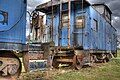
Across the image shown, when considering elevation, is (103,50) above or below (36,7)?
below

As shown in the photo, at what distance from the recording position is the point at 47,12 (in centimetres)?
1652

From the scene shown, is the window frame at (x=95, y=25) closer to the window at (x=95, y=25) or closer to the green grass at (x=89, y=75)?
the window at (x=95, y=25)

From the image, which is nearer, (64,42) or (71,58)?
(71,58)

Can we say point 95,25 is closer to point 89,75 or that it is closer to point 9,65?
point 89,75

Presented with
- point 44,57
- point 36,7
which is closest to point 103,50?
point 36,7

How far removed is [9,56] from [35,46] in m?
2.11

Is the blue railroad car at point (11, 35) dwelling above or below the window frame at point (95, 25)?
below

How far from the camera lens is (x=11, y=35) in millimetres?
8117

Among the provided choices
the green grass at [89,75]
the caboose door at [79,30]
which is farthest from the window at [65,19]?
the green grass at [89,75]

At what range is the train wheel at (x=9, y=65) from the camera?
7.80 meters

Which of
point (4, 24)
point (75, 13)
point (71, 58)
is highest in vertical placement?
point (75, 13)

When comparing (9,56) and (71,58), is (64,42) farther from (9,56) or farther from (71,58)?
(9,56)

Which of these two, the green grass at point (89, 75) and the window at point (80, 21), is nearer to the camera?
the green grass at point (89, 75)

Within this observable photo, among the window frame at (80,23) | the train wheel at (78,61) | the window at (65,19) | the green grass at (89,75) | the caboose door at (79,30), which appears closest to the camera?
the green grass at (89,75)
